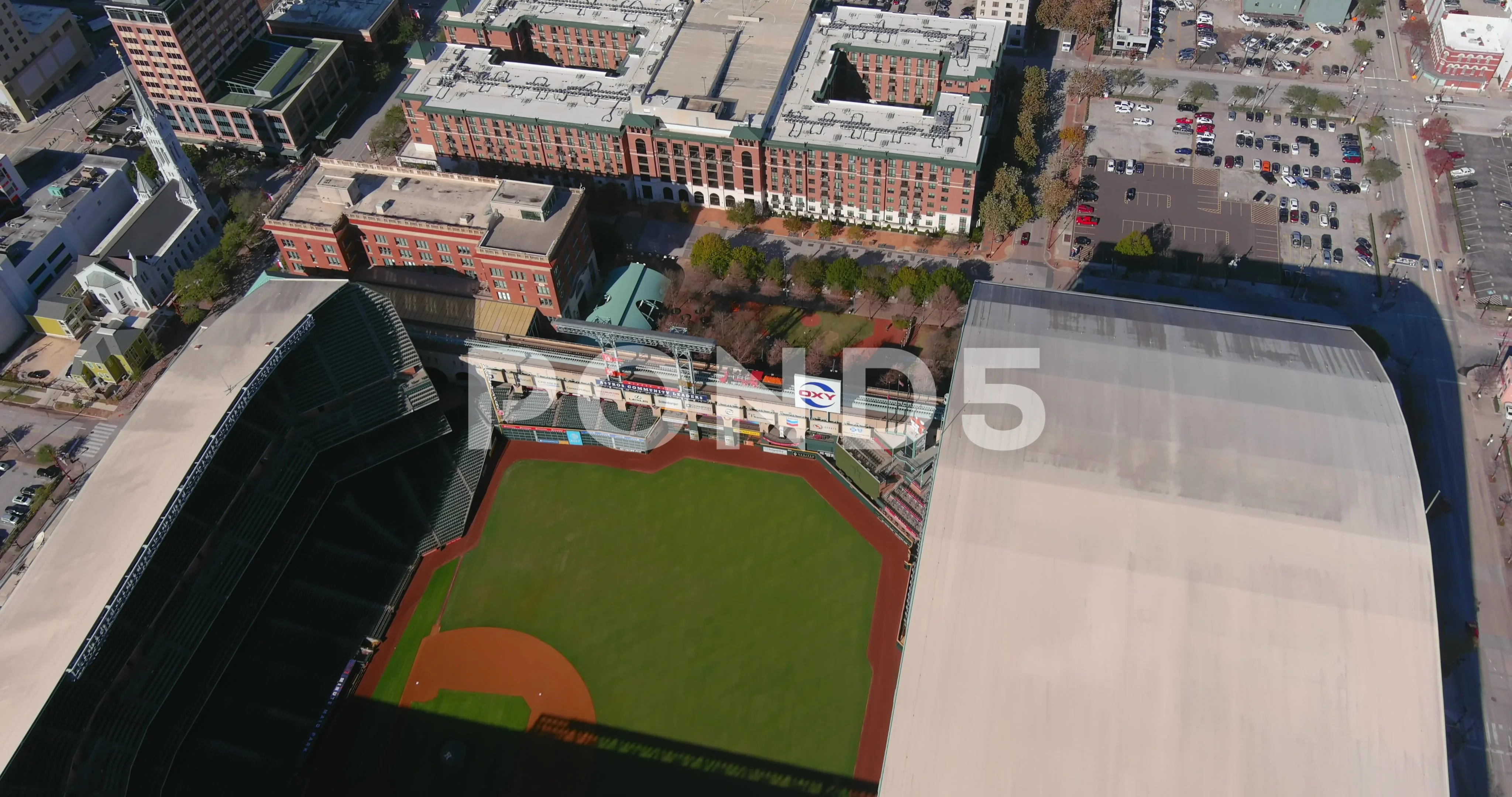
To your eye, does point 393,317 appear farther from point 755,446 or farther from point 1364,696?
point 1364,696


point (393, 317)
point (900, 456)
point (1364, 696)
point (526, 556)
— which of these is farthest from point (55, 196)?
point (1364, 696)

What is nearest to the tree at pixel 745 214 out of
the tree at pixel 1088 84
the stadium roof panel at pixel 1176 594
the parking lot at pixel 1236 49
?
the stadium roof panel at pixel 1176 594

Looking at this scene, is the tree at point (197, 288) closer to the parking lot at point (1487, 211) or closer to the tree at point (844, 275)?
the tree at point (844, 275)

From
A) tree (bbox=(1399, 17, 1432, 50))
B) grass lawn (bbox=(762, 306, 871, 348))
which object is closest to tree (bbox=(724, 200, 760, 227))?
grass lawn (bbox=(762, 306, 871, 348))

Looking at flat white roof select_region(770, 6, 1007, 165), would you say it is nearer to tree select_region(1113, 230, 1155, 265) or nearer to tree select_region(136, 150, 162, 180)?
tree select_region(1113, 230, 1155, 265)

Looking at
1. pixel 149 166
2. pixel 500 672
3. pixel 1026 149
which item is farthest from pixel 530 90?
pixel 500 672

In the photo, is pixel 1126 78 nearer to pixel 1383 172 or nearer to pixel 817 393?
pixel 1383 172
